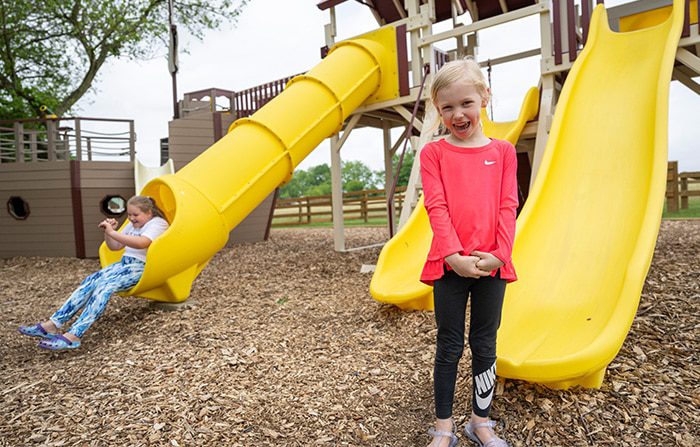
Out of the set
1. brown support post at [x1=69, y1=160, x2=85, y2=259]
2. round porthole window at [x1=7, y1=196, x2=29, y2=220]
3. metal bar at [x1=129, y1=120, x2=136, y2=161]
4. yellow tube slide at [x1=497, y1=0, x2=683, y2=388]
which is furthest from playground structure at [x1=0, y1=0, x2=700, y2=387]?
round porthole window at [x1=7, y1=196, x2=29, y2=220]

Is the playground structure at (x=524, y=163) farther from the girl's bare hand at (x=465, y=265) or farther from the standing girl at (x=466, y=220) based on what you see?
the girl's bare hand at (x=465, y=265)

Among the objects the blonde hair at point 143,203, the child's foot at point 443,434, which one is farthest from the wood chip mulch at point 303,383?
the blonde hair at point 143,203

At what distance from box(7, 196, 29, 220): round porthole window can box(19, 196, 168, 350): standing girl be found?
7259 mm

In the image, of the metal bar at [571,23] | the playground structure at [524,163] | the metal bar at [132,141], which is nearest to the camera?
the playground structure at [524,163]

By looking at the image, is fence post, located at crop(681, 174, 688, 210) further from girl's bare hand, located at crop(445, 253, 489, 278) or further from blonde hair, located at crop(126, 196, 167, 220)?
girl's bare hand, located at crop(445, 253, 489, 278)

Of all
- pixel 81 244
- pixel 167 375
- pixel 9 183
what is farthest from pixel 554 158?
pixel 9 183

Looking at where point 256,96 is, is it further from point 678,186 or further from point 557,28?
point 678,186

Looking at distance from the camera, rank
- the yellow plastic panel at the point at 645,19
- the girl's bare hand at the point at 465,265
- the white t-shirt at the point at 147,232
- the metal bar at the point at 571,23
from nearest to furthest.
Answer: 1. the girl's bare hand at the point at 465,265
2. the white t-shirt at the point at 147,232
3. the metal bar at the point at 571,23
4. the yellow plastic panel at the point at 645,19

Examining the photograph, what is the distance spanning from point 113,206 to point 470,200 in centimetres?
984

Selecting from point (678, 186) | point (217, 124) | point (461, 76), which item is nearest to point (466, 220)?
point (461, 76)

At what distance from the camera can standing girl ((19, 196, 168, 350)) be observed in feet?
12.6

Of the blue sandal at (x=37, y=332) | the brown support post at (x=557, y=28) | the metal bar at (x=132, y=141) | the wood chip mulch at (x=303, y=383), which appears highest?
the brown support post at (x=557, y=28)

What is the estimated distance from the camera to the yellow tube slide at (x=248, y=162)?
4496 mm

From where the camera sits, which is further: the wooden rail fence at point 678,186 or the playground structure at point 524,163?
the wooden rail fence at point 678,186
